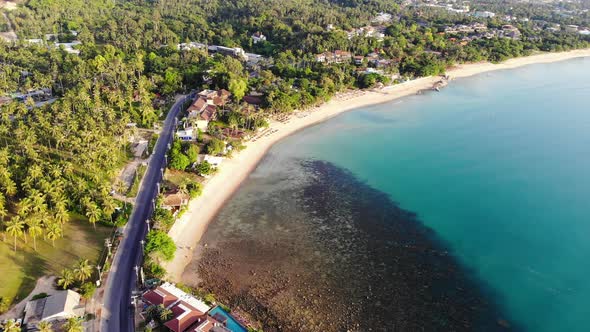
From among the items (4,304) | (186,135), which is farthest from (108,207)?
(186,135)

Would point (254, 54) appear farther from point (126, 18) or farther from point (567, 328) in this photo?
point (567, 328)

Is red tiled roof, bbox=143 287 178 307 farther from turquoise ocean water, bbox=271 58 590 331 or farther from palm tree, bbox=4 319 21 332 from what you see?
turquoise ocean water, bbox=271 58 590 331

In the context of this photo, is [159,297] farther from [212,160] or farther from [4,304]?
[212,160]

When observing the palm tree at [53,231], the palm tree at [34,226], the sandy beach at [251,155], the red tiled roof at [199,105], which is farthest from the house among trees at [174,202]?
the red tiled roof at [199,105]

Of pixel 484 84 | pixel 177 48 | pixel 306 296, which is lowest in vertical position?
pixel 484 84

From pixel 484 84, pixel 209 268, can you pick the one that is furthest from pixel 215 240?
pixel 484 84

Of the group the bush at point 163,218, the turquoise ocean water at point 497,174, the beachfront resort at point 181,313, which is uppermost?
the bush at point 163,218

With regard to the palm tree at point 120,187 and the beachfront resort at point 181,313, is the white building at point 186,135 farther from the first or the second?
the beachfront resort at point 181,313

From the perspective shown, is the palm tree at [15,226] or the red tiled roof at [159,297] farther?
the palm tree at [15,226]
